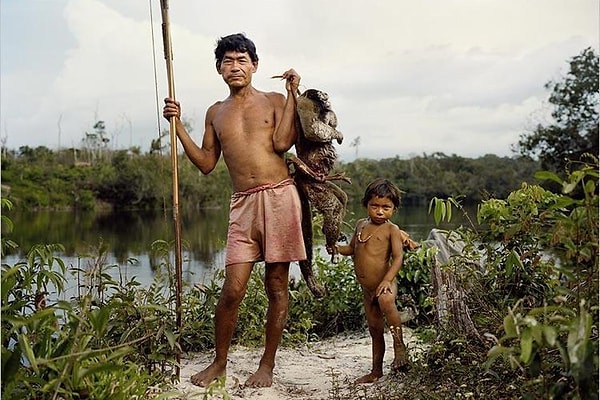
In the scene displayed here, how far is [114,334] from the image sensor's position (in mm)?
3709

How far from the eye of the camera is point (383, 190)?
3.72 meters

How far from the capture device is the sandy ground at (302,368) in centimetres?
361

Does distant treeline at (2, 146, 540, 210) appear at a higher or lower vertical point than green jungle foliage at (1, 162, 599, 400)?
higher

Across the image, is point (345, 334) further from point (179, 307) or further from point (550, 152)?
point (550, 152)

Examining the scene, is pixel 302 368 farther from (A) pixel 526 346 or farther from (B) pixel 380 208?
(A) pixel 526 346

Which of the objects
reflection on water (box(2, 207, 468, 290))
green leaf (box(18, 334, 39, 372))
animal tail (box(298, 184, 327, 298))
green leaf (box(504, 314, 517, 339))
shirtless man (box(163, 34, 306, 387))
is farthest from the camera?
reflection on water (box(2, 207, 468, 290))

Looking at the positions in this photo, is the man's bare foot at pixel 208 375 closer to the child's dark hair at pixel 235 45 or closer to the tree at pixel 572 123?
the child's dark hair at pixel 235 45

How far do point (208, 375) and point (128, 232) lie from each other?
55.4 feet

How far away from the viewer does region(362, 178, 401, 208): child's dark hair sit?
372 centimetres

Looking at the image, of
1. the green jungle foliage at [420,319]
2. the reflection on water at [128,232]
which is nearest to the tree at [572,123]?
the reflection on water at [128,232]

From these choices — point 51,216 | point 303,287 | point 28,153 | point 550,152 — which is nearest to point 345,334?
point 303,287

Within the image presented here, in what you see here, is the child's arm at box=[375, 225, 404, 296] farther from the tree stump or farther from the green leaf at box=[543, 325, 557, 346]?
the green leaf at box=[543, 325, 557, 346]

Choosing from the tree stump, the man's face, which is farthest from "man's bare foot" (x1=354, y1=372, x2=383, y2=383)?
the man's face

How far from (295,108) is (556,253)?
1.46 metres
